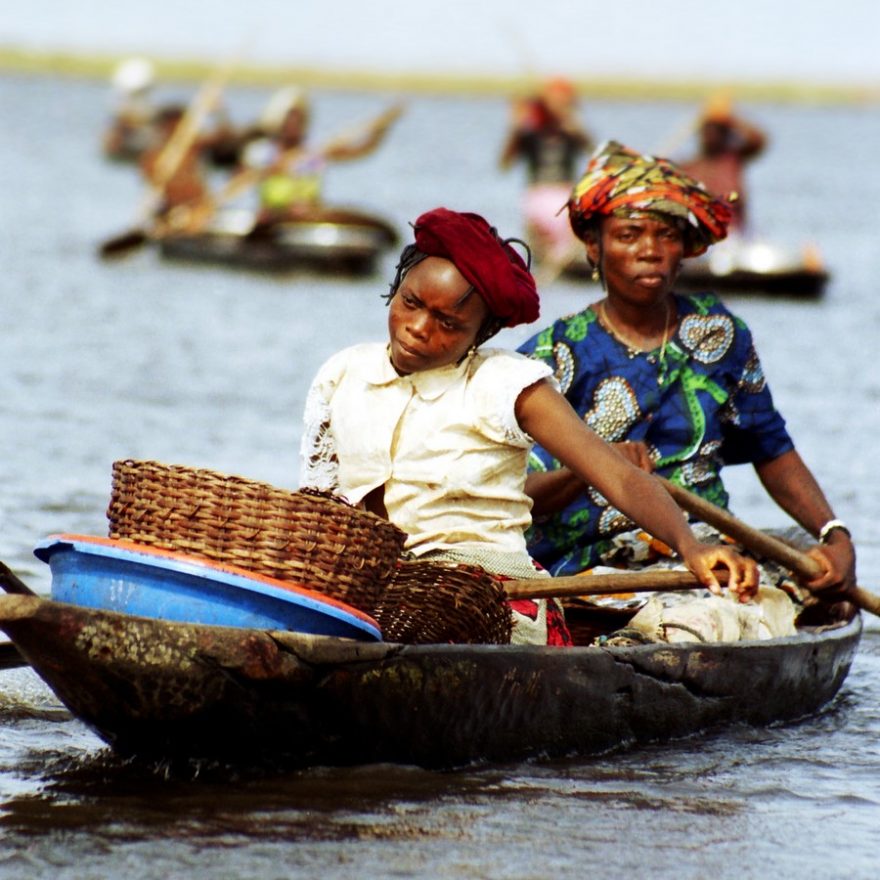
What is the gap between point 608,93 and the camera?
92625 millimetres

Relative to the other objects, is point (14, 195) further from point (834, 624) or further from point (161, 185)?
point (834, 624)

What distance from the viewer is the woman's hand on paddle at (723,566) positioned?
4277 mm

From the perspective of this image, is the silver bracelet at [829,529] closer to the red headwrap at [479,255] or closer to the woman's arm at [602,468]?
the woman's arm at [602,468]

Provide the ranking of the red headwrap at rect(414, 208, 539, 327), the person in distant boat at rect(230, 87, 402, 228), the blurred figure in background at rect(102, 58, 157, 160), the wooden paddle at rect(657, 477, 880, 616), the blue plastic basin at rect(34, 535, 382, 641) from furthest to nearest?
the blurred figure in background at rect(102, 58, 157, 160) → the person in distant boat at rect(230, 87, 402, 228) → the wooden paddle at rect(657, 477, 880, 616) → the red headwrap at rect(414, 208, 539, 327) → the blue plastic basin at rect(34, 535, 382, 641)

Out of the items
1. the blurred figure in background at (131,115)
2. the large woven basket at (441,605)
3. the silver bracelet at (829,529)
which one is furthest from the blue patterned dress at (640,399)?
the blurred figure in background at (131,115)

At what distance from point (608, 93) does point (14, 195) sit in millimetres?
71220

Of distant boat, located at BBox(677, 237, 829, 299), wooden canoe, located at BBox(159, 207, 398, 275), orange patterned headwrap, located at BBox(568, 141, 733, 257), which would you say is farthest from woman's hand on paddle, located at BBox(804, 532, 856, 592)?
wooden canoe, located at BBox(159, 207, 398, 275)

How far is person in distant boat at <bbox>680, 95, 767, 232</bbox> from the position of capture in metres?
14.8

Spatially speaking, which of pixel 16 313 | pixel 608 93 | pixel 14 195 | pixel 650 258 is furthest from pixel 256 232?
pixel 608 93

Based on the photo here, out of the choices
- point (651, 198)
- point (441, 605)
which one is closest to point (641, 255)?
point (651, 198)

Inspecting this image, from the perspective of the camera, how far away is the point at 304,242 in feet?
50.5

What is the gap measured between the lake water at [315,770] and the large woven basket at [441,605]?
30 cm

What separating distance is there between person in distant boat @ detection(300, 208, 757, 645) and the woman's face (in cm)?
85

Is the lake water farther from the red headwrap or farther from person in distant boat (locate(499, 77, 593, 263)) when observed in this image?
person in distant boat (locate(499, 77, 593, 263))
